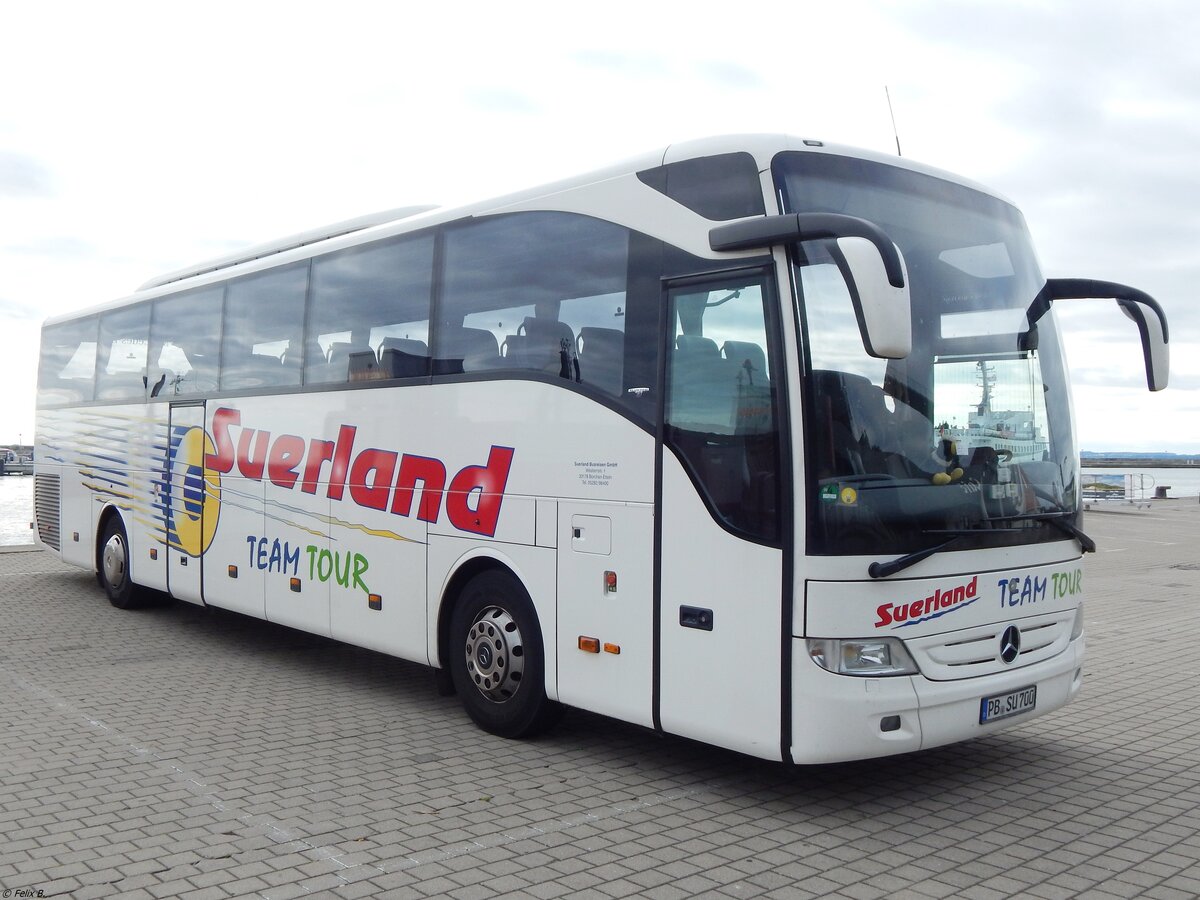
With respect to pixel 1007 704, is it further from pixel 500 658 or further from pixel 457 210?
pixel 457 210

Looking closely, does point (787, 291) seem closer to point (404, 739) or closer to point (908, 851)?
point (908, 851)

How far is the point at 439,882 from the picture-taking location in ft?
15.4

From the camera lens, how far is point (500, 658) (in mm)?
7137

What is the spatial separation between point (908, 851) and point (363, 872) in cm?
245

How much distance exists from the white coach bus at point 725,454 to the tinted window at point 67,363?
653 centimetres

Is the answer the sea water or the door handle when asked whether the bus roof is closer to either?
the door handle

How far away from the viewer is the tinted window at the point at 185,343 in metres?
11.0

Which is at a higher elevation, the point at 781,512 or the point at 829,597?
the point at 781,512

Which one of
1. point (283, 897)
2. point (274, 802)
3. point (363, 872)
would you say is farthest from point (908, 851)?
point (274, 802)

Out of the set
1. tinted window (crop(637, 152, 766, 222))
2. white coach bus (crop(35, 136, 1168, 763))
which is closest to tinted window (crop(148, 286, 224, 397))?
white coach bus (crop(35, 136, 1168, 763))

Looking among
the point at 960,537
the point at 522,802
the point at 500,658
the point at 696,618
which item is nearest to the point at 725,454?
the point at 696,618

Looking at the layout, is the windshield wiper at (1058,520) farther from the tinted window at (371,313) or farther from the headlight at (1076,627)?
the tinted window at (371,313)

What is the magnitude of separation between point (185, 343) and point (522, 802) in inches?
294

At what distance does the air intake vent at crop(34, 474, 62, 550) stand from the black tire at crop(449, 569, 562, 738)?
936 cm
